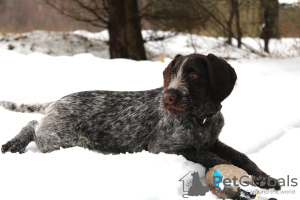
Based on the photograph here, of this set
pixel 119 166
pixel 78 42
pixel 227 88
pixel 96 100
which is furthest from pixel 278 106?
pixel 78 42

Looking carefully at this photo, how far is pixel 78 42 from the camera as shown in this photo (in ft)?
44.9

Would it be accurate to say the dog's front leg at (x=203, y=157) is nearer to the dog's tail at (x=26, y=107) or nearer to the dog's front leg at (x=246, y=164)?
the dog's front leg at (x=246, y=164)

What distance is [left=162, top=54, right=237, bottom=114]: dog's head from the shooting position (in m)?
3.30

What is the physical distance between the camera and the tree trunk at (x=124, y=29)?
10.8 metres

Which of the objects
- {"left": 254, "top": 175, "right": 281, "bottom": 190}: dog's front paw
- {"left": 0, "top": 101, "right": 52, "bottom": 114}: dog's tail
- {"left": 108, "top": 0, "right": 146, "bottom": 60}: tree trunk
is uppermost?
{"left": 108, "top": 0, "right": 146, "bottom": 60}: tree trunk

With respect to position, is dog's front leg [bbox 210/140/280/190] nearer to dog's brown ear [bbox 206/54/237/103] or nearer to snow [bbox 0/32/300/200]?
snow [bbox 0/32/300/200]

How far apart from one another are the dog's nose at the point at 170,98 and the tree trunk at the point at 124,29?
26.0 feet

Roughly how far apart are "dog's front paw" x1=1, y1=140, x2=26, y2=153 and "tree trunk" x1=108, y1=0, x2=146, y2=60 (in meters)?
7.19

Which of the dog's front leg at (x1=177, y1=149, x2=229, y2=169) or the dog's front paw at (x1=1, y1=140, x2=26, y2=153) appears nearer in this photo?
the dog's front leg at (x1=177, y1=149, x2=229, y2=169)

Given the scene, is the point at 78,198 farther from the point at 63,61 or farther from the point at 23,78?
the point at 63,61

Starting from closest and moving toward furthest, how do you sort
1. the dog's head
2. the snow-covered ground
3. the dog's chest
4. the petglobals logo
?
the petglobals logo
the dog's head
the dog's chest
the snow-covered ground

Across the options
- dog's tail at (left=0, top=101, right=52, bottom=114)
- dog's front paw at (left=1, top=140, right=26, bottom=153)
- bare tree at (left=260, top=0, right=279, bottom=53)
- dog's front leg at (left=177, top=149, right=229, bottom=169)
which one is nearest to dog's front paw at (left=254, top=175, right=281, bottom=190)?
dog's front leg at (left=177, top=149, right=229, bottom=169)

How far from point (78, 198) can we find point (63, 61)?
5.23m

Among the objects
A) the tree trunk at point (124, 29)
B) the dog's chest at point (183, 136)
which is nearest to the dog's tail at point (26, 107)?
the dog's chest at point (183, 136)
